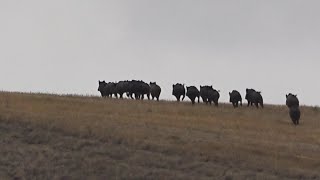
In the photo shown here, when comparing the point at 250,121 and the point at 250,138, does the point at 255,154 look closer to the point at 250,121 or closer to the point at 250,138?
the point at 250,138

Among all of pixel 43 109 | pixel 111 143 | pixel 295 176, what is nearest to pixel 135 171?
pixel 111 143

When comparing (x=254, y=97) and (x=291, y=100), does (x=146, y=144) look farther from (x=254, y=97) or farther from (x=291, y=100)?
(x=254, y=97)

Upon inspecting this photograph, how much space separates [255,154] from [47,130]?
1015cm

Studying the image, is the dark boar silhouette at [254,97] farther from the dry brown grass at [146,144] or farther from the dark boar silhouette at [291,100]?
the dry brown grass at [146,144]

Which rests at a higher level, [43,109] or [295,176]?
[43,109]

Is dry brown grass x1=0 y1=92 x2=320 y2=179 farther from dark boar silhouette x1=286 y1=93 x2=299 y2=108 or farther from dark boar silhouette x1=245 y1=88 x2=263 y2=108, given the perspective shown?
dark boar silhouette x1=245 y1=88 x2=263 y2=108

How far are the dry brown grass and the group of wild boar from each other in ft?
18.1

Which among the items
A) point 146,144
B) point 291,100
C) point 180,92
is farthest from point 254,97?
point 146,144

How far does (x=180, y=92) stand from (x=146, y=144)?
2119cm

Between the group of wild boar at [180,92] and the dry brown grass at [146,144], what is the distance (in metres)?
5.52

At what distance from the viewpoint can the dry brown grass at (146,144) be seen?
32.9m

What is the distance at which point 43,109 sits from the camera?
45094mm

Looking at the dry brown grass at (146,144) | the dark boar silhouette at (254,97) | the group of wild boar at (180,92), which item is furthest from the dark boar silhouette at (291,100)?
the dry brown grass at (146,144)

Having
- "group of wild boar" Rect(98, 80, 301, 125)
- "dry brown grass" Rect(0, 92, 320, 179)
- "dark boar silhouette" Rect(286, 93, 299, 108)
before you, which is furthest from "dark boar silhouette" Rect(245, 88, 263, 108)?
"dry brown grass" Rect(0, 92, 320, 179)
